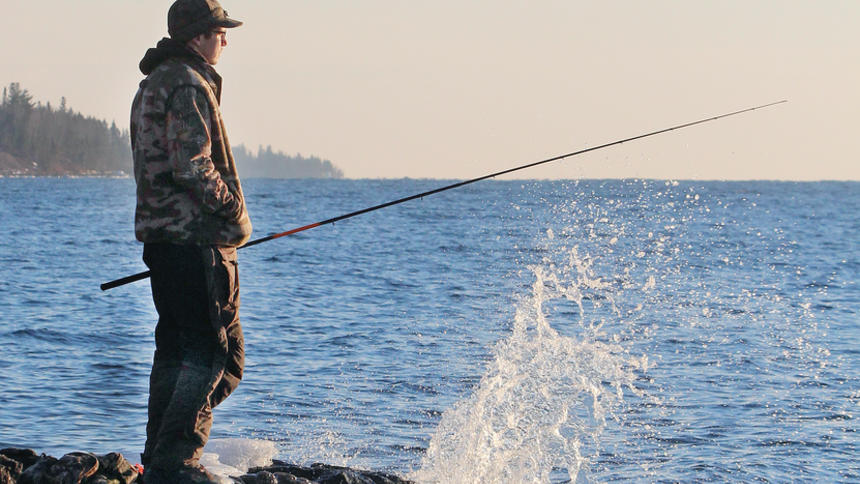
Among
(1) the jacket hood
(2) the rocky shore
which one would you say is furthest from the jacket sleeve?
(2) the rocky shore

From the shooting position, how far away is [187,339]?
477 cm

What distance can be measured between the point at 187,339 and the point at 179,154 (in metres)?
0.84

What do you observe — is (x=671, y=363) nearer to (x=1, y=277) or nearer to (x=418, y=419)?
(x=418, y=419)

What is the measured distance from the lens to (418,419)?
984 cm

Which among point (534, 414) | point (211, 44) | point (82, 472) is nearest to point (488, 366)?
point (534, 414)

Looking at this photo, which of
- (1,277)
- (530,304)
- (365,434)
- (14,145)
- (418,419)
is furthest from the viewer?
(14,145)

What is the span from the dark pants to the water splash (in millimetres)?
3094

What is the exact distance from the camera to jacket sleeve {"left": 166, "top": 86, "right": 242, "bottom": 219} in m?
4.58

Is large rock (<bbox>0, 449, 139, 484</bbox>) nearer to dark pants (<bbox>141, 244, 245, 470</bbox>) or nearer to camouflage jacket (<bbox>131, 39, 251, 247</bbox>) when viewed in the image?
dark pants (<bbox>141, 244, 245, 470</bbox>)

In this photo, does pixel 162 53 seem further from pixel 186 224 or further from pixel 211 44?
pixel 186 224

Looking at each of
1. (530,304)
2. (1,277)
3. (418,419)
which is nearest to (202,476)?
(418,419)

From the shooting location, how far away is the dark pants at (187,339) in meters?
4.71

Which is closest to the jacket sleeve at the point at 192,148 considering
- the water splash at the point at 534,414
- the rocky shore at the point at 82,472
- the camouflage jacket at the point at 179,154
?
the camouflage jacket at the point at 179,154

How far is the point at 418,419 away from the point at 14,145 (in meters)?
202
